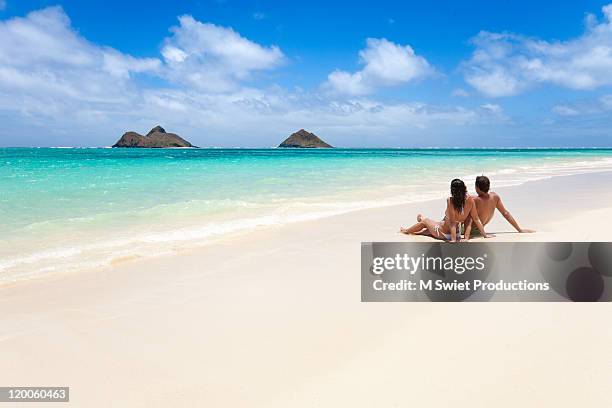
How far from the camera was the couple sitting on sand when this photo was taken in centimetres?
593

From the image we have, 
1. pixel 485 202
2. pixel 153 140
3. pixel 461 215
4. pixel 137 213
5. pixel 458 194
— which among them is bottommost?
pixel 137 213

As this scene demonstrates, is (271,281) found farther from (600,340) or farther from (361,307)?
(600,340)

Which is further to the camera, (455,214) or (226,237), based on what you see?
(226,237)

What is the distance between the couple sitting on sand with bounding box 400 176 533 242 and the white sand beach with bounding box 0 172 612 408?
1892 millimetres

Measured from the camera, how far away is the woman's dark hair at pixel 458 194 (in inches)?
233

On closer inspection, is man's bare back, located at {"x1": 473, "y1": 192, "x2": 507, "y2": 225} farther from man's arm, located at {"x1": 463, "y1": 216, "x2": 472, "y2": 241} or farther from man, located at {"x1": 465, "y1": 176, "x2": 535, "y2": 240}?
man's arm, located at {"x1": 463, "y1": 216, "x2": 472, "y2": 241}

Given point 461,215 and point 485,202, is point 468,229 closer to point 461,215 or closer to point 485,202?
point 461,215

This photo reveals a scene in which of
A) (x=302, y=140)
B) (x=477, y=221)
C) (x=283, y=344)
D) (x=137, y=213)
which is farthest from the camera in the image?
(x=302, y=140)

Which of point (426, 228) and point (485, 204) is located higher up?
point (485, 204)

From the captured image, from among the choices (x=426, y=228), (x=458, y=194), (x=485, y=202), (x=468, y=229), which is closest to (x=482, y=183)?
(x=485, y=202)

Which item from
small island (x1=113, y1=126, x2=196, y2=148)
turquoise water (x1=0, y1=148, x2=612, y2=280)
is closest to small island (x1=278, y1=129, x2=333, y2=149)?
small island (x1=113, y1=126, x2=196, y2=148)

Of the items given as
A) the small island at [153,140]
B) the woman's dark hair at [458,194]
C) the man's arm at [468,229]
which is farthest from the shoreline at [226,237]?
the small island at [153,140]

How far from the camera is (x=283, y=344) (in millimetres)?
3090

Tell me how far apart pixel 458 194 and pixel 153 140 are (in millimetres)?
138205
